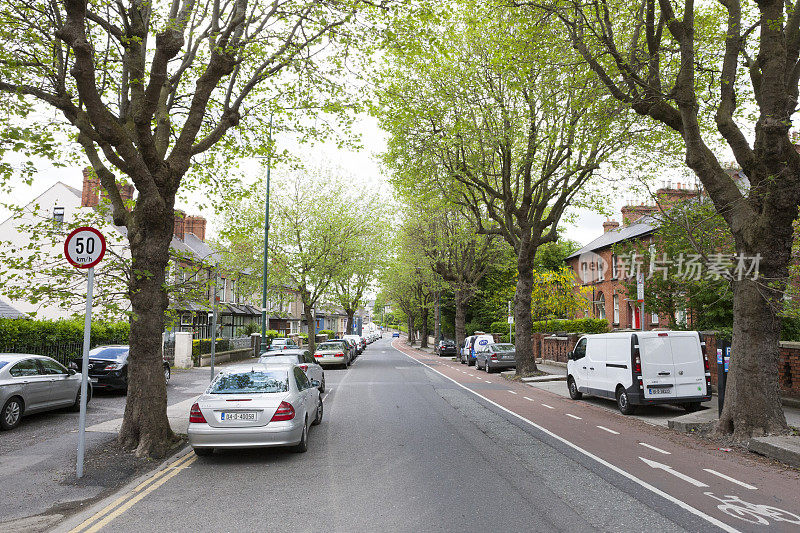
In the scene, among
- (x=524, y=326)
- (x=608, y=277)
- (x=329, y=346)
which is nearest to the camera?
(x=524, y=326)

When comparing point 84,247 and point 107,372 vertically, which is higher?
point 84,247

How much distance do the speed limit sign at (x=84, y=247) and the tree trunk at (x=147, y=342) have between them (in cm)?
94

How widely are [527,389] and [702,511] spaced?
13792mm

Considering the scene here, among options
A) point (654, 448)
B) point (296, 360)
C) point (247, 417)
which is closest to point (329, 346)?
point (296, 360)

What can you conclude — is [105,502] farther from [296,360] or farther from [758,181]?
[758,181]

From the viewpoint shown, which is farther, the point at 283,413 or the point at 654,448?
the point at 654,448

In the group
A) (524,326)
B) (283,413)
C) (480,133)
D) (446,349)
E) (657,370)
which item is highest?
(480,133)

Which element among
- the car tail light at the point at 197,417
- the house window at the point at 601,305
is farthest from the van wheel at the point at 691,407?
the house window at the point at 601,305

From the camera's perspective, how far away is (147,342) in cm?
858

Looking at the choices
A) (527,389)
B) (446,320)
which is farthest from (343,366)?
(446,320)

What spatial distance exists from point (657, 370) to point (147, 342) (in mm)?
10937

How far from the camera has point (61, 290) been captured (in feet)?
27.0

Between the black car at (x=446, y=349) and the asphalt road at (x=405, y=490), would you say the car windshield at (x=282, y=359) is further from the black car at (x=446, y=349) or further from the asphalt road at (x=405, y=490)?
the black car at (x=446, y=349)

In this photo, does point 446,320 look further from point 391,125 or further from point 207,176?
point 207,176
